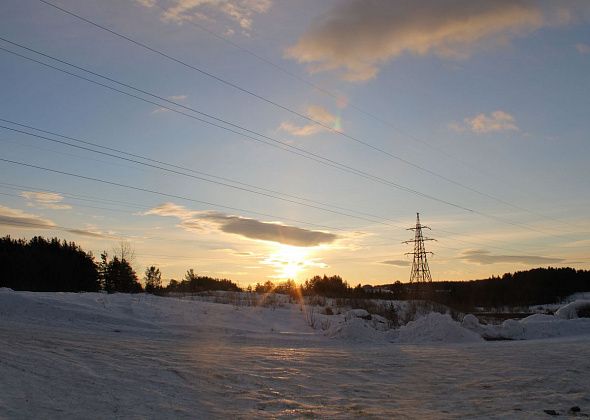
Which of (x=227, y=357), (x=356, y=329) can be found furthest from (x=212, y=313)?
(x=227, y=357)

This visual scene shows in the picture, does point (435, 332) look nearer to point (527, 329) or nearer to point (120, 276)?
point (527, 329)

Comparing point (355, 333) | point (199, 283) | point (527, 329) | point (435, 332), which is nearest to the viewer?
point (355, 333)

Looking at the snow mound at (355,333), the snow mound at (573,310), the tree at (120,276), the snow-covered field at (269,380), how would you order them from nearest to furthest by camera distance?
the snow-covered field at (269,380), the snow mound at (355,333), the snow mound at (573,310), the tree at (120,276)

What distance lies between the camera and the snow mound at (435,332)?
82.7ft

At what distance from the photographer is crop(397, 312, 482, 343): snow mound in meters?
25.2

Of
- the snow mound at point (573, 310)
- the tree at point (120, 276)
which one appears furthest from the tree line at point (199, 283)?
the snow mound at point (573, 310)

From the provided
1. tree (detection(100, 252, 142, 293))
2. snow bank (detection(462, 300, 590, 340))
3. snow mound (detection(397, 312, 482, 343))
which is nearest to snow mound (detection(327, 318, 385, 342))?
snow mound (detection(397, 312, 482, 343))

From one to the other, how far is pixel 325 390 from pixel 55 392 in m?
5.19

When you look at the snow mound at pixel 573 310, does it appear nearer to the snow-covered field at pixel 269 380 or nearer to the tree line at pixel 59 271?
the snow-covered field at pixel 269 380

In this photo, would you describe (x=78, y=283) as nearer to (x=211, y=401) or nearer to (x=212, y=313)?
(x=212, y=313)

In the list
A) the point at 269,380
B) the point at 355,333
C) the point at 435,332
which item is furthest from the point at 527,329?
the point at 269,380

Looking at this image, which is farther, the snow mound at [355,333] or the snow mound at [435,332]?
the snow mound at [435,332]

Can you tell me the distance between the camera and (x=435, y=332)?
25.8m

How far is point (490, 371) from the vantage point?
13648 mm
